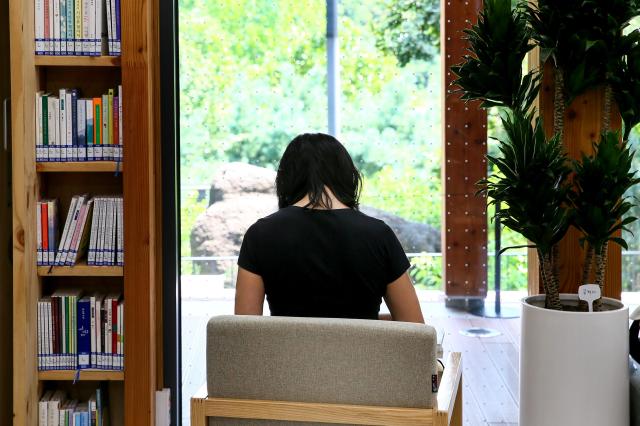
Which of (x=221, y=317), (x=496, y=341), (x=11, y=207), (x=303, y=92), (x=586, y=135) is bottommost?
(x=496, y=341)

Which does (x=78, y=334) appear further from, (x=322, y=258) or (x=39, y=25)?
(x=322, y=258)

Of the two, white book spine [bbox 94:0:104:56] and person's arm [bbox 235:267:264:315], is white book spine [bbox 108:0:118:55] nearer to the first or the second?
white book spine [bbox 94:0:104:56]

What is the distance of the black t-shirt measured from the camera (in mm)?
2232

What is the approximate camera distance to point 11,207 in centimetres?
308

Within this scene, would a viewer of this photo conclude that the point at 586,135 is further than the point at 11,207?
No

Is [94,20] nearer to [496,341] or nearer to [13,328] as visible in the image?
[13,328]

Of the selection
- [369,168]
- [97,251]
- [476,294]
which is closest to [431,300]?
[476,294]

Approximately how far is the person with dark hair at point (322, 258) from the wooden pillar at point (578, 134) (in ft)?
2.34

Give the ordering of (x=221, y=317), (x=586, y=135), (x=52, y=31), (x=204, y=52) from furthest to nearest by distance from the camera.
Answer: (x=204, y=52) < (x=52, y=31) < (x=586, y=135) < (x=221, y=317)

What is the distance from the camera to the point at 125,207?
2.95m

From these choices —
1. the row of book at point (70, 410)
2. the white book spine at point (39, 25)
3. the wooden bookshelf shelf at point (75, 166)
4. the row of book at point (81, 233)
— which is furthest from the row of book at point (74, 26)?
the row of book at point (70, 410)

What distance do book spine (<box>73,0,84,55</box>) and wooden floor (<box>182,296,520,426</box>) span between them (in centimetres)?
106

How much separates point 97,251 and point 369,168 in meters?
1.16

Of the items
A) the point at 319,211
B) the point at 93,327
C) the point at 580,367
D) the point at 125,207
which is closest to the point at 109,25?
the point at 125,207
